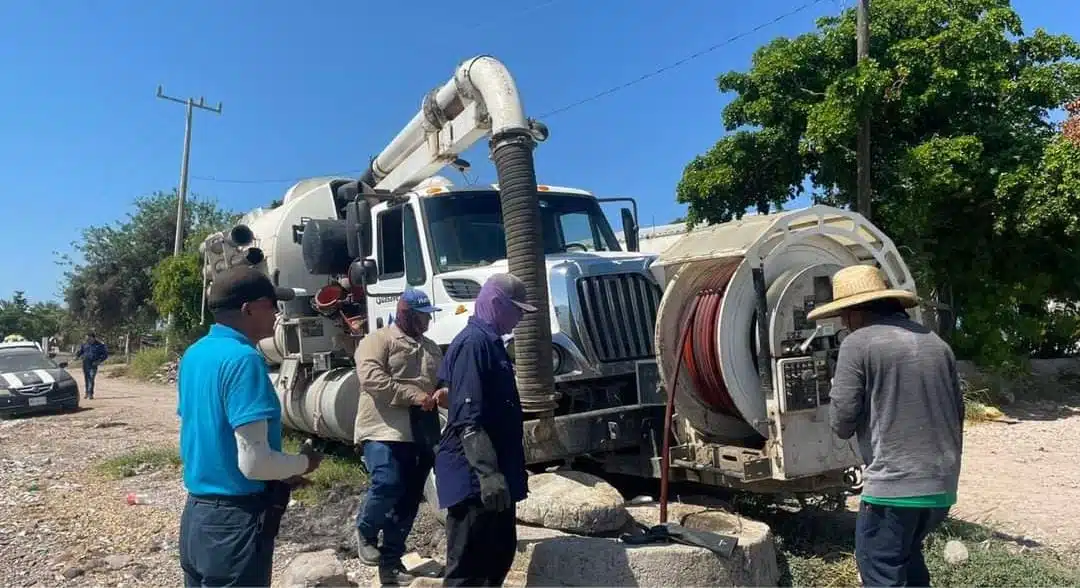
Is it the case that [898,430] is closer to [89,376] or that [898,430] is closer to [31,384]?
[31,384]

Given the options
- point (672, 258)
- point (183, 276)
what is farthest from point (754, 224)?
point (183, 276)

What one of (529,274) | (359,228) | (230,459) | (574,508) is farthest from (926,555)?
(359,228)

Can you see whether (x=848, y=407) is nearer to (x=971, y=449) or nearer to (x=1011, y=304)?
(x=971, y=449)

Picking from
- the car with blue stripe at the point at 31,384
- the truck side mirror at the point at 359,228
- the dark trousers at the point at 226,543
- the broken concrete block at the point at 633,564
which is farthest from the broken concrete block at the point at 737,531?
the car with blue stripe at the point at 31,384

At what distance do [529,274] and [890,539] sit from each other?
2.84 meters

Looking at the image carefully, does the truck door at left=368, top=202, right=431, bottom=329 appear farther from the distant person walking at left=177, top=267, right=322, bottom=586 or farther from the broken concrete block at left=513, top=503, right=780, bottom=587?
the distant person walking at left=177, top=267, right=322, bottom=586

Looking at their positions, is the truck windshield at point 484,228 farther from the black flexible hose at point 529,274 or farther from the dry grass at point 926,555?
the dry grass at point 926,555

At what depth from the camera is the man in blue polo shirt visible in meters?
3.66

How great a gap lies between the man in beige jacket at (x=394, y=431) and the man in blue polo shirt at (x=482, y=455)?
3.96 feet

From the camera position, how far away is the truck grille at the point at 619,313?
628cm

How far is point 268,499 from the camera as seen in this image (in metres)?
3.04

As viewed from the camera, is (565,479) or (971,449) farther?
(971,449)

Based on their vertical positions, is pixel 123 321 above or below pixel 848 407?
above

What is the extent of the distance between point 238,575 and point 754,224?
12.1ft
